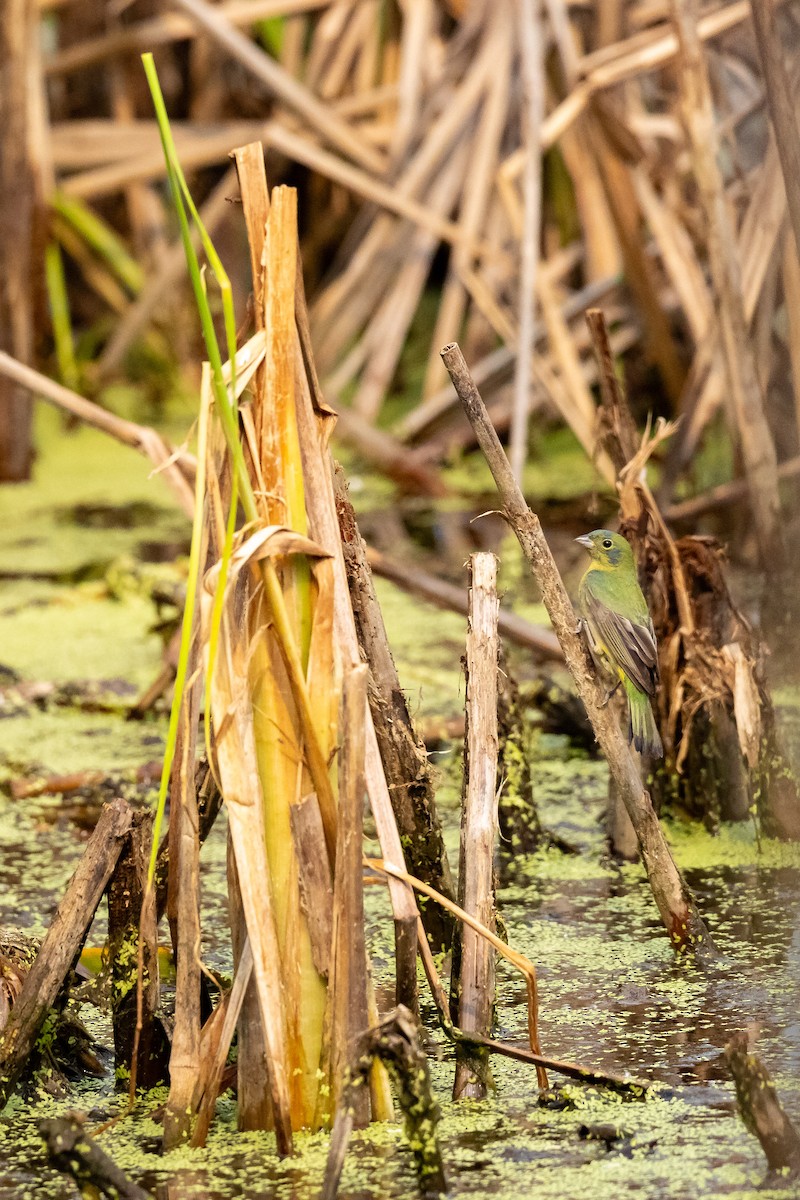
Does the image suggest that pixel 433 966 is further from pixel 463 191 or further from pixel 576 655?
pixel 463 191

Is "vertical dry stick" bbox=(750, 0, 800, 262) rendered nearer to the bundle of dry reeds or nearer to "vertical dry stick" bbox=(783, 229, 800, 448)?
"vertical dry stick" bbox=(783, 229, 800, 448)

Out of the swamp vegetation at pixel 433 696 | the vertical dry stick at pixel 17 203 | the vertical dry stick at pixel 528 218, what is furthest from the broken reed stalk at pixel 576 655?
the vertical dry stick at pixel 17 203

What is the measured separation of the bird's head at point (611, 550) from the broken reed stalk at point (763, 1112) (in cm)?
129

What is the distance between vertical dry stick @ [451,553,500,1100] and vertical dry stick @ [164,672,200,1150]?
0.36 m

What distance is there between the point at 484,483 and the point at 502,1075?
4.64 meters

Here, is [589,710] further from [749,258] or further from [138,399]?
[138,399]

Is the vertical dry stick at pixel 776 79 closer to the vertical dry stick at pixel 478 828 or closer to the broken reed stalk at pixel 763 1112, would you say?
the vertical dry stick at pixel 478 828

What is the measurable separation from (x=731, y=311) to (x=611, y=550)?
4.02 feet

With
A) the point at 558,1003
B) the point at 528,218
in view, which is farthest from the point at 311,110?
the point at 558,1003

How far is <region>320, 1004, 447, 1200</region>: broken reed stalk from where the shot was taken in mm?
1803

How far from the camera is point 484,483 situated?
670 cm

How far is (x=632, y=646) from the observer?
2.91m

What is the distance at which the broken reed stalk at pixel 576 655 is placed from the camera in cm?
220

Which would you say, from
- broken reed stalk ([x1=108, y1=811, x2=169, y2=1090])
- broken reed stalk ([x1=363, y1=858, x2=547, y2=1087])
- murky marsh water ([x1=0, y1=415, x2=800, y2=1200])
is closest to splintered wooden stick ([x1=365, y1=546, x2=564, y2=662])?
murky marsh water ([x1=0, y1=415, x2=800, y2=1200])
